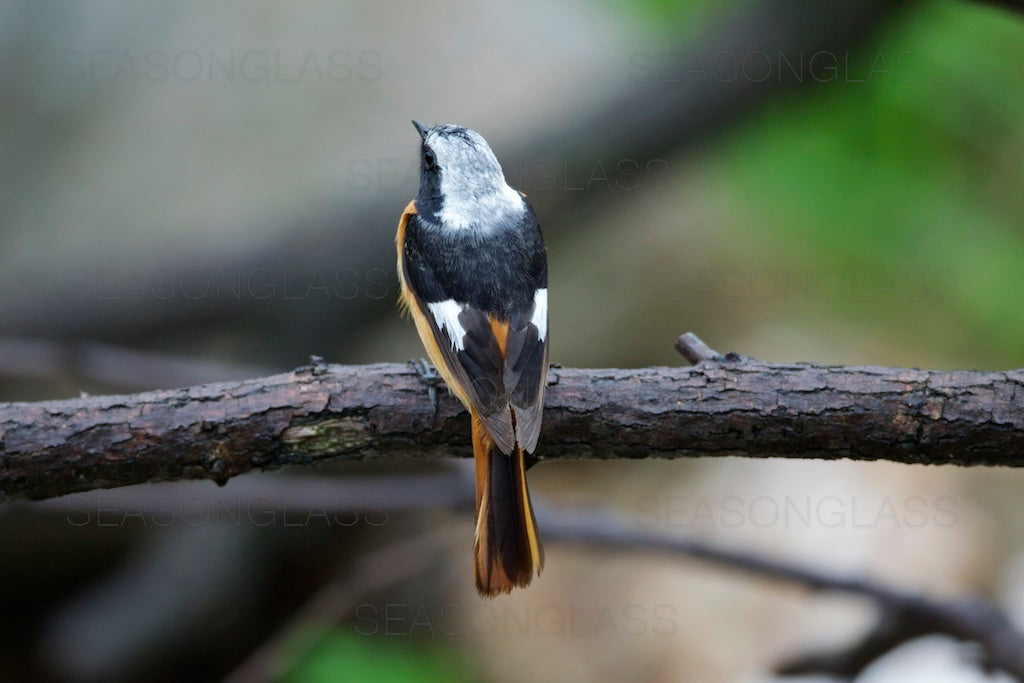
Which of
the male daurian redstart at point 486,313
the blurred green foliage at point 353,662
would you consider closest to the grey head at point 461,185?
the male daurian redstart at point 486,313

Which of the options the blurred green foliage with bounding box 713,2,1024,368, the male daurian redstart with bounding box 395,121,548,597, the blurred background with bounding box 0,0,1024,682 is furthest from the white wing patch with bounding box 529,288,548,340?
the blurred green foliage with bounding box 713,2,1024,368

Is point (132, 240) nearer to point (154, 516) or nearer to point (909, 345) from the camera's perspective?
point (154, 516)

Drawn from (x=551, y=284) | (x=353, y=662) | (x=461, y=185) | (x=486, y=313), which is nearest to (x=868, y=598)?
(x=486, y=313)

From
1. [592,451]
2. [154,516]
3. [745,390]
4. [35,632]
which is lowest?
[35,632]

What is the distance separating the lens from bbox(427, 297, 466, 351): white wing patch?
3.16 metres

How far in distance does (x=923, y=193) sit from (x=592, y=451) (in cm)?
301

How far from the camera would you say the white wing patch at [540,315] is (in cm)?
320

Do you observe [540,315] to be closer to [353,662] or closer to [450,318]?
[450,318]

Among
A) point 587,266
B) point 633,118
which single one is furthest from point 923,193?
point 587,266

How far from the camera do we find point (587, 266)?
6.90m

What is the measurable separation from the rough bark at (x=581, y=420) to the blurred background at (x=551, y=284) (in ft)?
4.73

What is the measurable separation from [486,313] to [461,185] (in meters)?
0.71

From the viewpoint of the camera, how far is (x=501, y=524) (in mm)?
2939

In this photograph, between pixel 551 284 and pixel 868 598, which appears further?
pixel 551 284
